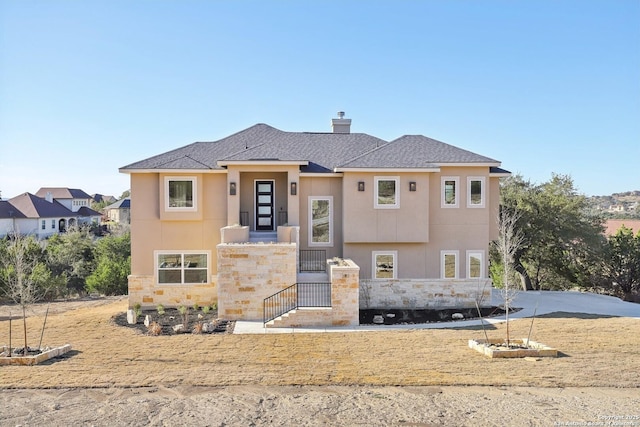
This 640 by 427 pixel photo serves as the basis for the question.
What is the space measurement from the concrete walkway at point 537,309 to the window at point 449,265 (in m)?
2.08

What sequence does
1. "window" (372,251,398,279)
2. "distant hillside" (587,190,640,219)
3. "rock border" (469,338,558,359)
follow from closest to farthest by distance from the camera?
"rock border" (469,338,558,359), "window" (372,251,398,279), "distant hillside" (587,190,640,219)

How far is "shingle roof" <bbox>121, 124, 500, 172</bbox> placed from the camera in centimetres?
1725

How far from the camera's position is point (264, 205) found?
61.0ft

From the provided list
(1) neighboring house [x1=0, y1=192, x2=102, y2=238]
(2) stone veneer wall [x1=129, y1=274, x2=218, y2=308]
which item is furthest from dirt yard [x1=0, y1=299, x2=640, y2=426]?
(1) neighboring house [x1=0, y1=192, x2=102, y2=238]

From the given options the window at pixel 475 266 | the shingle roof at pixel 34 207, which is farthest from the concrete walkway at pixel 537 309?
the shingle roof at pixel 34 207

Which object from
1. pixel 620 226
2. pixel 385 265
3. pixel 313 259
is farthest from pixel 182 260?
pixel 620 226

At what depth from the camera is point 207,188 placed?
17.6 meters

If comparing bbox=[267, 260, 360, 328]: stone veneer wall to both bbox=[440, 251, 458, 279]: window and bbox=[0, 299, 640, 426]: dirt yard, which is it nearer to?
bbox=[0, 299, 640, 426]: dirt yard

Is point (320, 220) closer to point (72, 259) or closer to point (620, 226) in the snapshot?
point (620, 226)

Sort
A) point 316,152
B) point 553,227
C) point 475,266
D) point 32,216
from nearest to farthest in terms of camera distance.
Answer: point 475,266 → point 316,152 → point 553,227 → point 32,216

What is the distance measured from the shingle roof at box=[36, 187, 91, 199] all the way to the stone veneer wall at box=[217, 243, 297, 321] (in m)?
66.5

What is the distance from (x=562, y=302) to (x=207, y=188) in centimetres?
1544

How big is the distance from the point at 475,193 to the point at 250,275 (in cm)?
959

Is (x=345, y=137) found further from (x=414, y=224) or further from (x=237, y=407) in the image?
(x=237, y=407)
